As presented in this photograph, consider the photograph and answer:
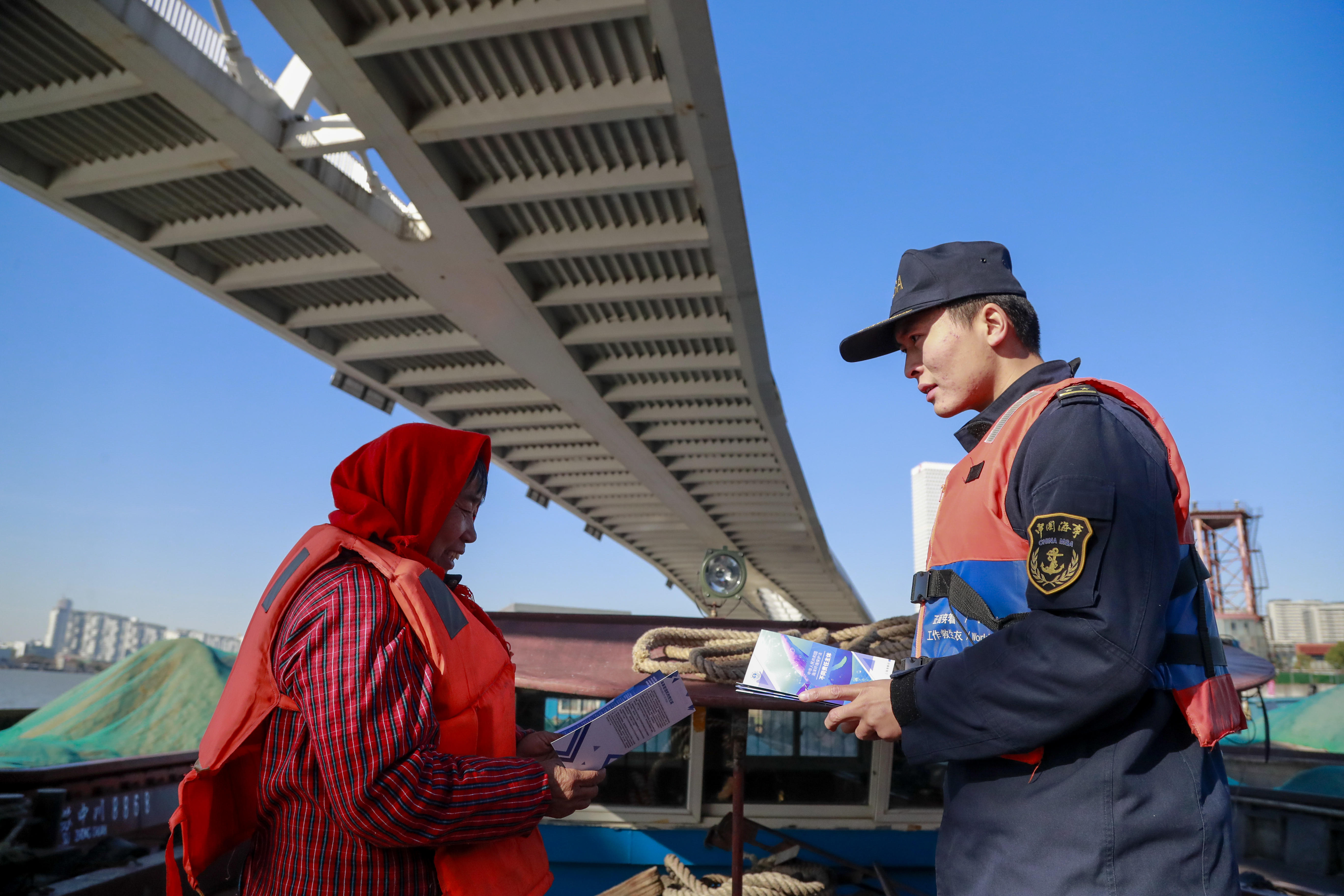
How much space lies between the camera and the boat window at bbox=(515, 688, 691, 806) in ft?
13.6

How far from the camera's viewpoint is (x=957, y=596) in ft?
5.10

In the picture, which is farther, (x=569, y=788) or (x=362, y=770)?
(x=569, y=788)

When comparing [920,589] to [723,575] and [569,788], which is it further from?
[723,575]

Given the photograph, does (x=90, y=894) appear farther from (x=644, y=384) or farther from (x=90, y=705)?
(x=644, y=384)

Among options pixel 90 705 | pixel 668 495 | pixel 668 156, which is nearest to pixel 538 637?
pixel 90 705

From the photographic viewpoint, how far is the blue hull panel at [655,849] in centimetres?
412

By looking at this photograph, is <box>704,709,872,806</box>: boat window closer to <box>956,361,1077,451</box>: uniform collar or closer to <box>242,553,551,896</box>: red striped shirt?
<box>242,553,551,896</box>: red striped shirt

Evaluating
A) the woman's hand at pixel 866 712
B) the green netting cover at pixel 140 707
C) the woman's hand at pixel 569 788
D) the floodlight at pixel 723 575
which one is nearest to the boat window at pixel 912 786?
the floodlight at pixel 723 575

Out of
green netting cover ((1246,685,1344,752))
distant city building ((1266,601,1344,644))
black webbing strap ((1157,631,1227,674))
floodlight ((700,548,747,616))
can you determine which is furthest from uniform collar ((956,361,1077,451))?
distant city building ((1266,601,1344,644))

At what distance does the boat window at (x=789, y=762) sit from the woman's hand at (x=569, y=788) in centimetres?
233

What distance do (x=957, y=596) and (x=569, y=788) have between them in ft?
2.96

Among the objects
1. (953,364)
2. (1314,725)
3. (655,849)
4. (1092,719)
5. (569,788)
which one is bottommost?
(655,849)

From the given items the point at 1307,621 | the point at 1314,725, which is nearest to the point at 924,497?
the point at 1314,725

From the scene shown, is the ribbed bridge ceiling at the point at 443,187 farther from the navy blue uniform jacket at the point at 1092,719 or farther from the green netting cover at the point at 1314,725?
the green netting cover at the point at 1314,725
